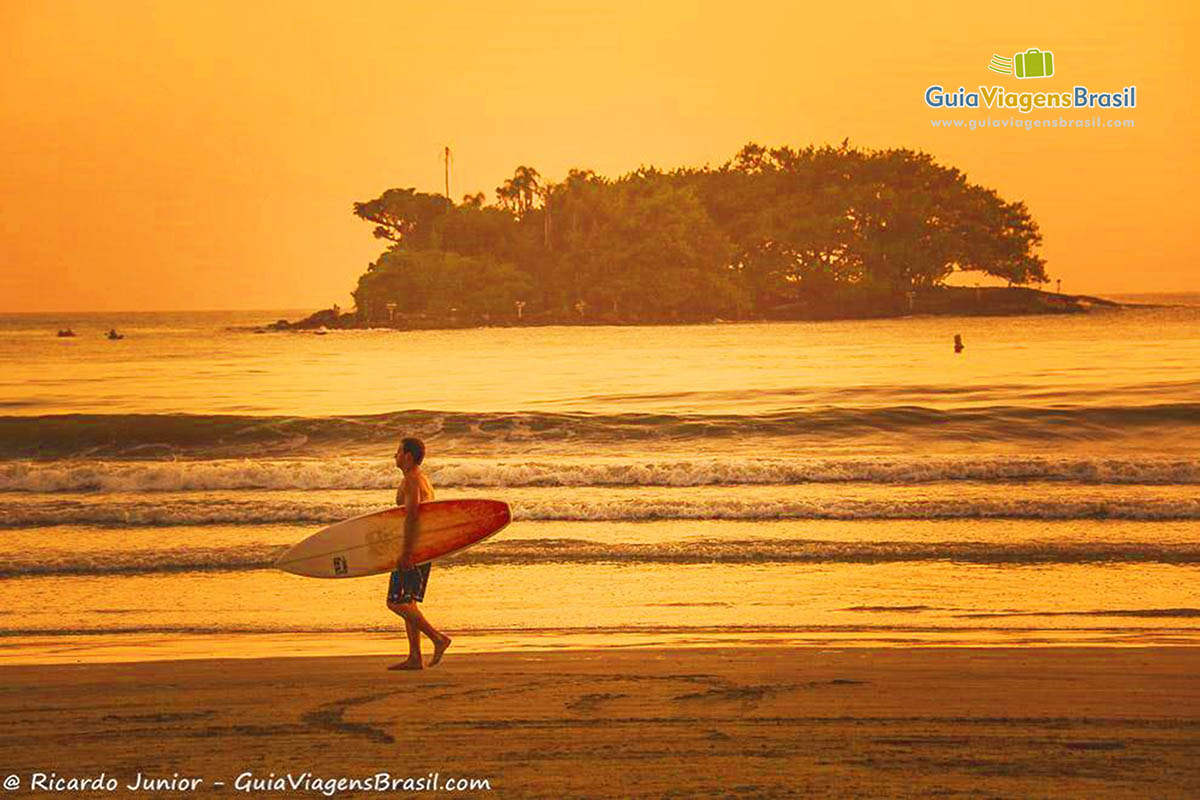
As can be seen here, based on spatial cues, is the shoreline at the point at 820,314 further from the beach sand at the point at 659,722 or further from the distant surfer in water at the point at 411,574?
the beach sand at the point at 659,722

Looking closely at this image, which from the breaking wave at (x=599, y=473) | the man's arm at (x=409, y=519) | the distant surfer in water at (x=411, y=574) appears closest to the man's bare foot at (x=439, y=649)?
the distant surfer in water at (x=411, y=574)

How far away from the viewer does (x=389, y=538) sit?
858cm

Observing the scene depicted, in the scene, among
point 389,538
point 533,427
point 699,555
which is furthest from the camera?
point 533,427

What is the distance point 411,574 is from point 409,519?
0.40 metres

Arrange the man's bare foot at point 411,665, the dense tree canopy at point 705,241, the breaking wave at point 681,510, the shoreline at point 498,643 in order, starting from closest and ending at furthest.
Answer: the man's bare foot at point 411,665 < the shoreline at point 498,643 < the breaking wave at point 681,510 < the dense tree canopy at point 705,241

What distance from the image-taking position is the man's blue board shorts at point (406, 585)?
26.2ft

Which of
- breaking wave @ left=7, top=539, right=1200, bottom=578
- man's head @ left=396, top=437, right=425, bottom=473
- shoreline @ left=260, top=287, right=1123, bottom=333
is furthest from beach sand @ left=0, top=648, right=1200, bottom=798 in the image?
shoreline @ left=260, top=287, right=1123, bottom=333

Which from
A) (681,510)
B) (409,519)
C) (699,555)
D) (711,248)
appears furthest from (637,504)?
(711,248)

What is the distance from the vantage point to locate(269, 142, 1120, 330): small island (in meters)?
102

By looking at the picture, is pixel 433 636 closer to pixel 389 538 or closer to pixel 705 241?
pixel 389 538

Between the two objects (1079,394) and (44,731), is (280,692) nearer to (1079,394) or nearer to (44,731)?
(44,731)

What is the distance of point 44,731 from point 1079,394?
27.6 m

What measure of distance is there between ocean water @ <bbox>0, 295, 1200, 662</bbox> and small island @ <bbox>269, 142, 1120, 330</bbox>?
205 feet

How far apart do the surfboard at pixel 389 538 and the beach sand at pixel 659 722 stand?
76 cm
